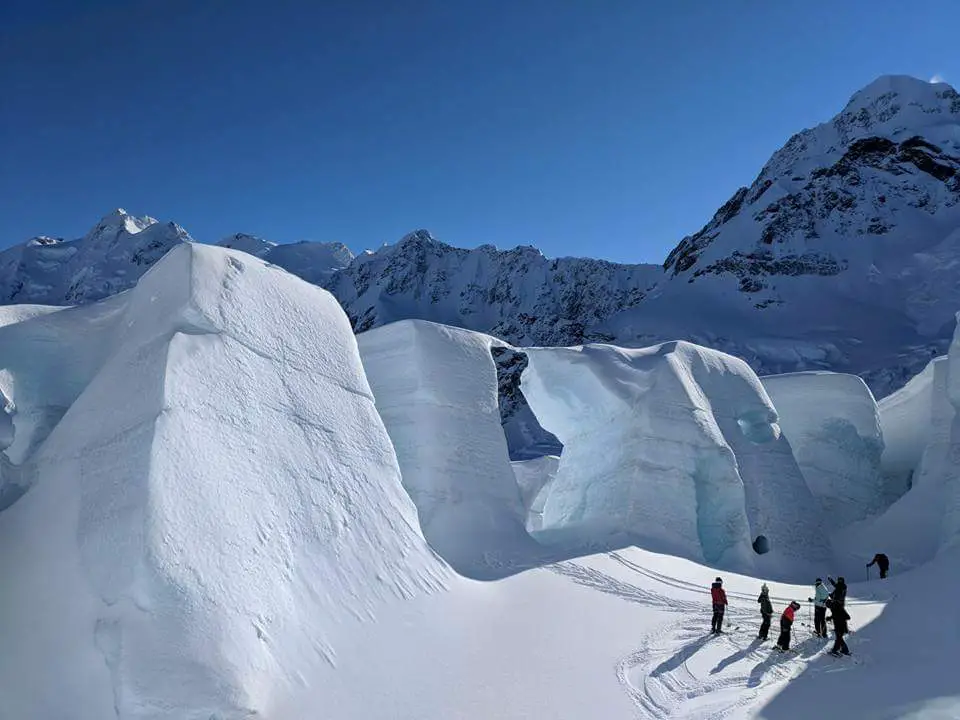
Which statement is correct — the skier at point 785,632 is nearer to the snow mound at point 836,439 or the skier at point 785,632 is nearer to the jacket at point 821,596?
the jacket at point 821,596

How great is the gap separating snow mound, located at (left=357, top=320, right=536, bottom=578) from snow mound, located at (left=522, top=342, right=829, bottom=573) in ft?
7.78

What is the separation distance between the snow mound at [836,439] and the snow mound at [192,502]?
17.3m

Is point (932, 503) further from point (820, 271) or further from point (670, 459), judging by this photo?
point (820, 271)

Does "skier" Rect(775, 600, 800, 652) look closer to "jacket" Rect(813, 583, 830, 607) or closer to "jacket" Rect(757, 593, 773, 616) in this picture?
"jacket" Rect(757, 593, 773, 616)

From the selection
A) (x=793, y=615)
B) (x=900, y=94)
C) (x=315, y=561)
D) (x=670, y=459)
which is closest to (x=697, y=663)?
(x=793, y=615)

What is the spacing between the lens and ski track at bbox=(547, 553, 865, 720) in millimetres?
9352

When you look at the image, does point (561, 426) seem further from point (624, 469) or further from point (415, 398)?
point (415, 398)

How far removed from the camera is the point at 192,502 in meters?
8.51

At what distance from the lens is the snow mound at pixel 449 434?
14.5 metres

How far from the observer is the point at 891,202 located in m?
62.5

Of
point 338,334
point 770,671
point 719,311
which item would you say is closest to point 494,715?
point 770,671

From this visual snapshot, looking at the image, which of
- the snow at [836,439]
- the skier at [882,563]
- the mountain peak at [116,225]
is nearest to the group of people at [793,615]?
the skier at [882,563]

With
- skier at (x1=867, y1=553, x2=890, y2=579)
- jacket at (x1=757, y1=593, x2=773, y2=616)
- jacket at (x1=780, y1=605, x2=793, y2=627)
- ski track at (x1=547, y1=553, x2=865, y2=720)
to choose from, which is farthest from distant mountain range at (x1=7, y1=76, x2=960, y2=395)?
jacket at (x1=780, y1=605, x2=793, y2=627)

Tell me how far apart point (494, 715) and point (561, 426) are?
12.7 metres
